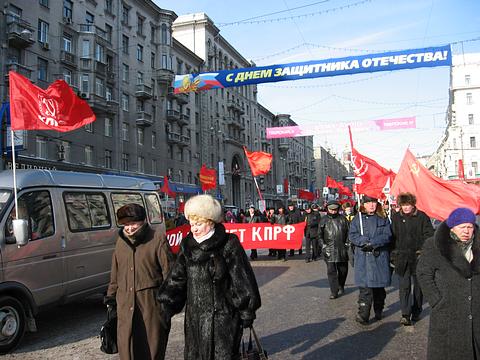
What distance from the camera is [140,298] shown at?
3.87 metres

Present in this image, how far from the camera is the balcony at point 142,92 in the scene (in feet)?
129

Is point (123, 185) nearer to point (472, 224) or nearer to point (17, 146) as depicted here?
point (472, 224)

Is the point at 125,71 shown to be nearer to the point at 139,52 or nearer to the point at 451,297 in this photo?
the point at 139,52

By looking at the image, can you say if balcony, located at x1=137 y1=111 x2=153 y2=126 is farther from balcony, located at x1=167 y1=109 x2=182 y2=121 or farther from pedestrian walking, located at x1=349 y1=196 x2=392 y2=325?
pedestrian walking, located at x1=349 y1=196 x2=392 y2=325

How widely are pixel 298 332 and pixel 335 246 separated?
262cm

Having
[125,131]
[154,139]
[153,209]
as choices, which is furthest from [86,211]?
[154,139]

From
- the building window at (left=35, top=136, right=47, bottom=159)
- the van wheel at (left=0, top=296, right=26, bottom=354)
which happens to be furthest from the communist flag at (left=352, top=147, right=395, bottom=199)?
the building window at (left=35, top=136, right=47, bottom=159)

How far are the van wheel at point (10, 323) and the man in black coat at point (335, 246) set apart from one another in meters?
5.02

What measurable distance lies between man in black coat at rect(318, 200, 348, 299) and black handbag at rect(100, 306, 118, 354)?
509 cm

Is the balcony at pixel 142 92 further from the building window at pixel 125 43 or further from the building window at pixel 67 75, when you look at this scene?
the building window at pixel 67 75

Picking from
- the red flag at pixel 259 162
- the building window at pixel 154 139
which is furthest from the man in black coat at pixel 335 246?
the building window at pixel 154 139

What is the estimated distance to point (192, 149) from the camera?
167ft

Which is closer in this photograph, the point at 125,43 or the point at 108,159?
the point at 108,159

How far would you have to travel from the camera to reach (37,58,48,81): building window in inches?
1106
